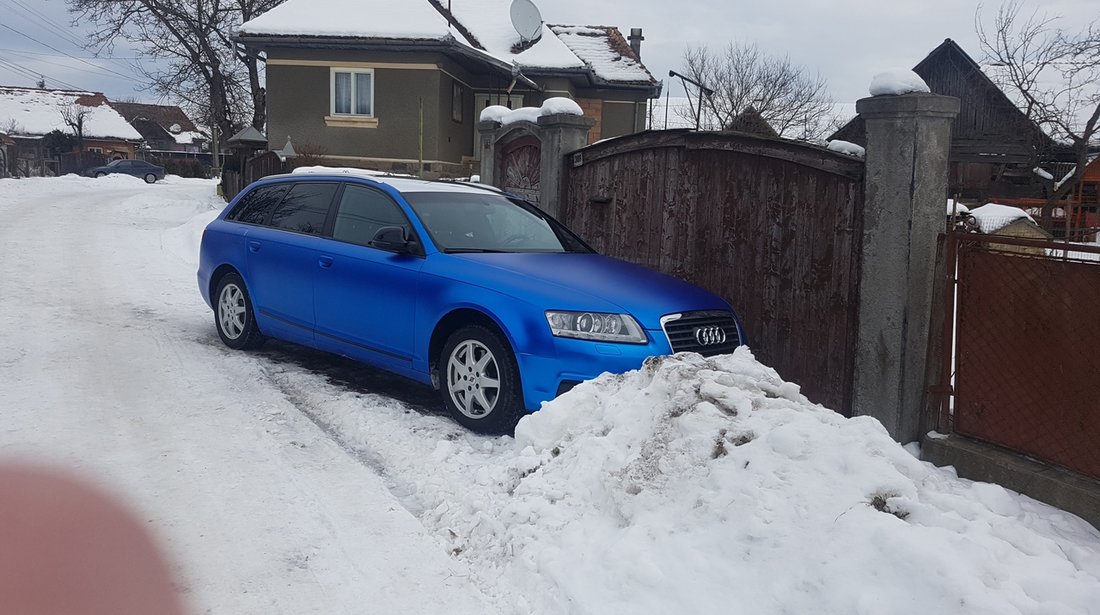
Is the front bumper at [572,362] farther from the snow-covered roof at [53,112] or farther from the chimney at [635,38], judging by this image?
the snow-covered roof at [53,112]

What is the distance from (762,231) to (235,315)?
15.1ft

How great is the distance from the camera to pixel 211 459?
4.80 m

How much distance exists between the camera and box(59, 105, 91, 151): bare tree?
6525 centimetres

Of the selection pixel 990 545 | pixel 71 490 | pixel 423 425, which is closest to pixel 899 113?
pixel 990 545

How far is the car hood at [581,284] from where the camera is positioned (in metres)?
5.21

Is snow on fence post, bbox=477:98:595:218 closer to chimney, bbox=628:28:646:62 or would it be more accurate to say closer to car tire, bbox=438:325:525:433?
car tire, bbox=438:325:525:433

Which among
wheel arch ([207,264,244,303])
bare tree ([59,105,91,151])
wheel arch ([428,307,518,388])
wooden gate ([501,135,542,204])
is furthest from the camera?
bare tree ([59,105,91,151])

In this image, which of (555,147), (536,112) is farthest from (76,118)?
(555,147)

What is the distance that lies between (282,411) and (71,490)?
5.44 ft

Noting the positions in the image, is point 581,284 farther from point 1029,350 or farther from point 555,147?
point 555,147

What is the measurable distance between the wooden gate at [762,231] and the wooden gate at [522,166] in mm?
1365

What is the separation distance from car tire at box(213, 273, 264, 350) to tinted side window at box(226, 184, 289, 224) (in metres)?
0.55

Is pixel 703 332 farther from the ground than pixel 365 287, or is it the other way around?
pixel 365 287

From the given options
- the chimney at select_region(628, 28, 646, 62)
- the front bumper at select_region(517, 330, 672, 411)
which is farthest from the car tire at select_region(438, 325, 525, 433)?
the chimney at select_region(628, 28, 646, 62)
